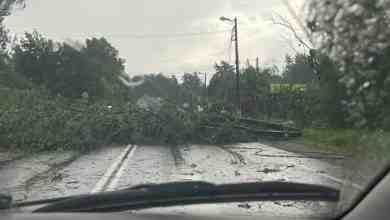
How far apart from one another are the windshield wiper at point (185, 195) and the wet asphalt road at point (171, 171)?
50 mm

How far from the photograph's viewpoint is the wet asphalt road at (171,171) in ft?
9.98

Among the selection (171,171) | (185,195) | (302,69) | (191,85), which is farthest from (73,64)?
(171,171)

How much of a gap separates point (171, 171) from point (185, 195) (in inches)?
151

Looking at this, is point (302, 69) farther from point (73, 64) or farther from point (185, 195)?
point (185, 195)

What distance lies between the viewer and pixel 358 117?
3379 millimetres

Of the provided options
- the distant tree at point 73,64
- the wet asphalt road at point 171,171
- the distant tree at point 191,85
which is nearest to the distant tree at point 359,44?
the wet asphalt road at point 171,171

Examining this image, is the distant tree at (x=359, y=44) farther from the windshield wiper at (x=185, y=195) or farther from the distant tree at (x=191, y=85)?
the distant tree at (x=191, y=85)

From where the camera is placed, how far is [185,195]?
2.97 m

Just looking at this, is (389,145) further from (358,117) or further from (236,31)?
(236,31)

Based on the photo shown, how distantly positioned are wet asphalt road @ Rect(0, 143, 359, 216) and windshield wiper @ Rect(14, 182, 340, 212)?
0.16 ft

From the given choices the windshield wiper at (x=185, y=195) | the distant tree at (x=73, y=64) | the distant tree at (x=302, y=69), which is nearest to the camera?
the windshield wiper at (x=185, y=195)

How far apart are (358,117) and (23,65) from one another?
2.68 m

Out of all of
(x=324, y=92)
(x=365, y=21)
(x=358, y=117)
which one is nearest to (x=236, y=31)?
(x=324, y=92)

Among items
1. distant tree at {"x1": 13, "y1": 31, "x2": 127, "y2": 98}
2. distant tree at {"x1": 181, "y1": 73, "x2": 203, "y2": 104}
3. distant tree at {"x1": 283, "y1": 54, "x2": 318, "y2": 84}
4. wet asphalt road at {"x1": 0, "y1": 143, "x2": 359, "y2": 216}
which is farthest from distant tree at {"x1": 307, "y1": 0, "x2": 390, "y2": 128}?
distant tree at {"x1": 181, "y1": 73, "x2": 203, "y2": 104}
